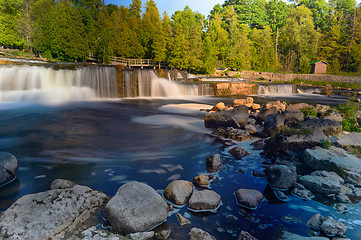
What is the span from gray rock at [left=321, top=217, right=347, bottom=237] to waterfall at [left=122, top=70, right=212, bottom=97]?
22.1 metres

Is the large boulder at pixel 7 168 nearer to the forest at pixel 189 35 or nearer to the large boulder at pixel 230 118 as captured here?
the large boulder at pixel 230 118

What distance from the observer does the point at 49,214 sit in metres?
3.54

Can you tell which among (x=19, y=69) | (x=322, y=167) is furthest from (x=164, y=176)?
(x=19, y=69)

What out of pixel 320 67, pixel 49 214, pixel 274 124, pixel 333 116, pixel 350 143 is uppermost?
pixel 320 67

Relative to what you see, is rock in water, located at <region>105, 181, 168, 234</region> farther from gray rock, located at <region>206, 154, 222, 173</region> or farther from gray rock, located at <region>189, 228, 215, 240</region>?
gray rock, located at <region>206, 154, 222, 173</region>

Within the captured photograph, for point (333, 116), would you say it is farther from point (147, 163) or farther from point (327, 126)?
point (147, 163)

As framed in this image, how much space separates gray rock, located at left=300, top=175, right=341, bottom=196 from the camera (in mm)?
4801

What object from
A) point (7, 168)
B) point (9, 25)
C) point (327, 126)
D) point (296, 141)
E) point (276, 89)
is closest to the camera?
point (7, 168)

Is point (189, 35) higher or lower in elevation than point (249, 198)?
higher

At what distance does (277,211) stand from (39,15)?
163 ft

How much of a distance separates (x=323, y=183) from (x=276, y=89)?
29706 millimetres

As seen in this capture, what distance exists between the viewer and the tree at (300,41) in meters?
54.1

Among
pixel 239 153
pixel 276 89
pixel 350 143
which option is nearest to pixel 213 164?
pixel 239 153

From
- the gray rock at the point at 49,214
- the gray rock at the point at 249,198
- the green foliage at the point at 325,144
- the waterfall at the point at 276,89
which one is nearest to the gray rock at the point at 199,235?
the gray rock at the point at 249,198
